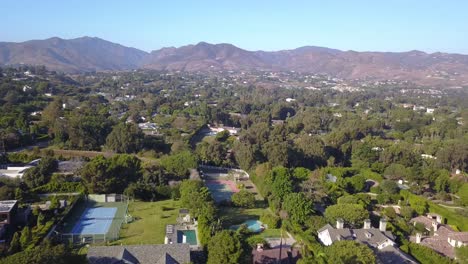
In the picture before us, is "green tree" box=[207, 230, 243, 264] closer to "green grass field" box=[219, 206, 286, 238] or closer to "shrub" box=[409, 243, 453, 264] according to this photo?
"green grass field" box=[219, 206, 286, 238]

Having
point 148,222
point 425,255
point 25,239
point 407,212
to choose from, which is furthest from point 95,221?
point 407,212

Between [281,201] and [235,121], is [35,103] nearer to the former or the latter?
[235,121]

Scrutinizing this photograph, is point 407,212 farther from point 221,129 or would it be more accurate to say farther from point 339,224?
point 221,129

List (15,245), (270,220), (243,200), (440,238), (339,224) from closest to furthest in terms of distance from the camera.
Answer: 1. (15,245)
2. (339,224)
3. (440,238)
4. (270,220)
5. (243,200)

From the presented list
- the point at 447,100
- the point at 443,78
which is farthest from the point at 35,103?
the point at 443,78

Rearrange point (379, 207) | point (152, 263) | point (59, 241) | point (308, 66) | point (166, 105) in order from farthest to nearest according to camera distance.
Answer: point (308, 66) → point (166, 105) → point (379, 207) → point (59, 241) → point (152, 263)

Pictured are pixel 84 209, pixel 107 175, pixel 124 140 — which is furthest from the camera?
pixel 124 140
